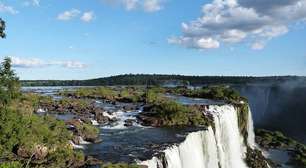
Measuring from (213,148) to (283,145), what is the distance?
23912 mm

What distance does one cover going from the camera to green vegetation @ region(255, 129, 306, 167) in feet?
155

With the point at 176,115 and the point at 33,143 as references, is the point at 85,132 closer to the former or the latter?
the point at 33,143

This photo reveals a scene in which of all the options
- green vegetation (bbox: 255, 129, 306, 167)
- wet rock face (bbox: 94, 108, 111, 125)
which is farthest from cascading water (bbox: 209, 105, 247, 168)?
wet rock face (bbox: 94, 108, 111, 125)

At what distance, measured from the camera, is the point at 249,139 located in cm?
5012

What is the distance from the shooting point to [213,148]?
105 ft

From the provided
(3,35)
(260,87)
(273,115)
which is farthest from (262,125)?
(3,35)

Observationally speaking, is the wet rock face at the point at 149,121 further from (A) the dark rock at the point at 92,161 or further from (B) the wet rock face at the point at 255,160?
(A) the dark rock at the point at 92,161

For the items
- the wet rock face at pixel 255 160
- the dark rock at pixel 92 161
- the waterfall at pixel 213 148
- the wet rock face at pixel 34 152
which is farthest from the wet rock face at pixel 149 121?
the wet rock face at pixel 34 152

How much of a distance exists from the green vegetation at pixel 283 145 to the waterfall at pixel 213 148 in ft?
25.2

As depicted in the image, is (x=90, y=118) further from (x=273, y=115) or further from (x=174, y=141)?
(x=273, y=115)

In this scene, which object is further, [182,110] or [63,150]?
[182,110]

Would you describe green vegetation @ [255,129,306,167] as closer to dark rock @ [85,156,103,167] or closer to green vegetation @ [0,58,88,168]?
green vegetation @ [0,58,88,168]

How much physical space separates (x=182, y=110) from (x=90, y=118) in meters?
8.01

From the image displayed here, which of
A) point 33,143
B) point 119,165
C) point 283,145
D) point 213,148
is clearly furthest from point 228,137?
point 33,143
